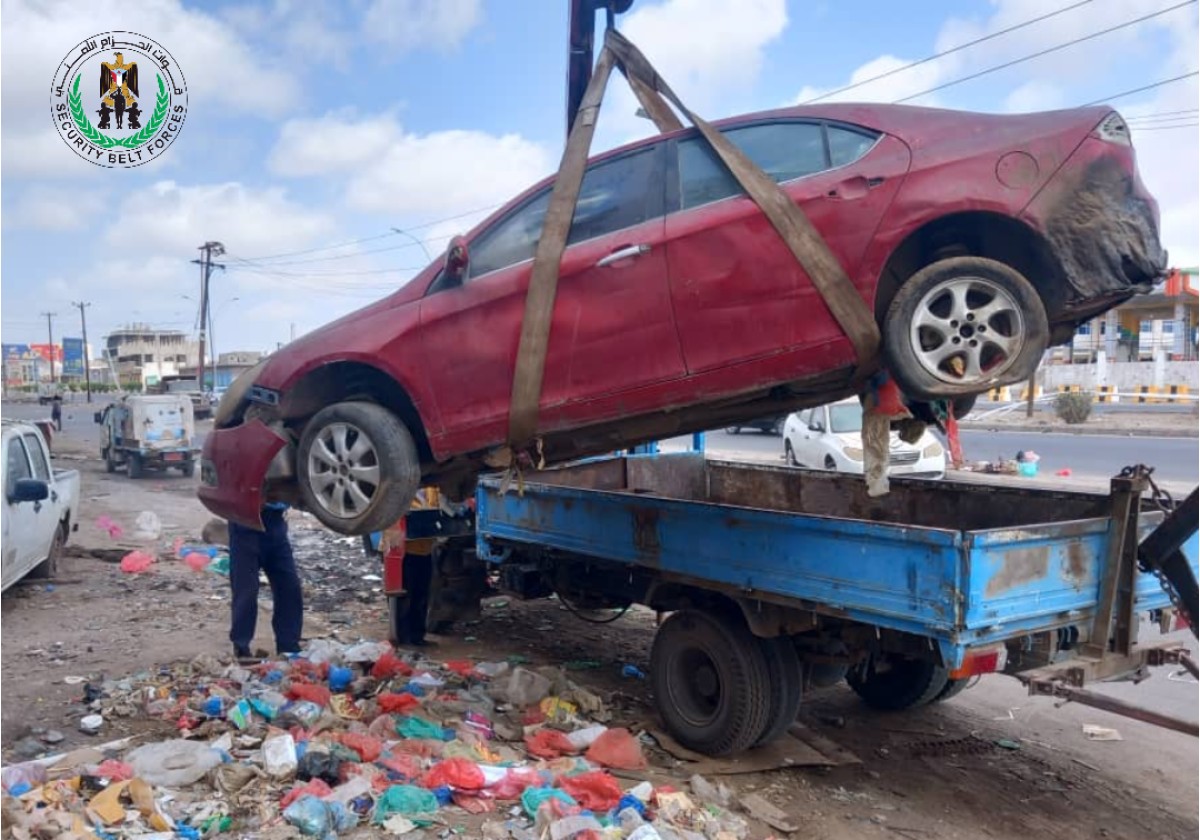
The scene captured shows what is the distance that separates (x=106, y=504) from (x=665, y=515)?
13.4m

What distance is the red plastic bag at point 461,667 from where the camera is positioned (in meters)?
5.89

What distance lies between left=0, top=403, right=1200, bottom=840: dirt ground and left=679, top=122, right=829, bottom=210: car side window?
2.77 m

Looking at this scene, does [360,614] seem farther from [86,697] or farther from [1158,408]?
[1158,408]

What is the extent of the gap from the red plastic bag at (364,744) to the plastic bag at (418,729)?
0.68 ft

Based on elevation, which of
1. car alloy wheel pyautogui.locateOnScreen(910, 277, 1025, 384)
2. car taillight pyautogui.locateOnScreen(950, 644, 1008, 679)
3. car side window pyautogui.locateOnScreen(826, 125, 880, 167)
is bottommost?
car taillight pyautogui.locateOnScreen(950, 644, 1008, 679)

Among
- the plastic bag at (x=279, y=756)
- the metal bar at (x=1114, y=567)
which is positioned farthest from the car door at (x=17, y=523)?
the metal bar at (x=1114, y=567)

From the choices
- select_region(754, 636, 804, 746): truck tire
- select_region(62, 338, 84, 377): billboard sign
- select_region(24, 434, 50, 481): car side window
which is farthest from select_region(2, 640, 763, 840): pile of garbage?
select_region(62, 338, 84, 377): billboard sign

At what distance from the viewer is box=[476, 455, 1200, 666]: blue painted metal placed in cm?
384

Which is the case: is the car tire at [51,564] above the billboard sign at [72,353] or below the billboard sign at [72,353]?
below

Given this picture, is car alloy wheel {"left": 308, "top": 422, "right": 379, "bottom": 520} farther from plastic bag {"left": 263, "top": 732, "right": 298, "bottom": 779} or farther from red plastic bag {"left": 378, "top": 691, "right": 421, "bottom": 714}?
red plastic bag {"left": 378, "top": 691, "right": 421, "bottom": 714}

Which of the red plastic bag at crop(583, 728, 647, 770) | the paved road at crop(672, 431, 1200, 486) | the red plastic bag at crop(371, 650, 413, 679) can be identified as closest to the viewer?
the red plastic bag at crop(583, 728, 647, 770)

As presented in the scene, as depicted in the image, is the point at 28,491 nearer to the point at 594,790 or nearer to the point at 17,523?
the point at 17,523

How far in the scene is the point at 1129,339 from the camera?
45812mm

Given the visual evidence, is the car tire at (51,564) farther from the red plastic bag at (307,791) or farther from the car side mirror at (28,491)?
the red plastic bag at (307,791)
